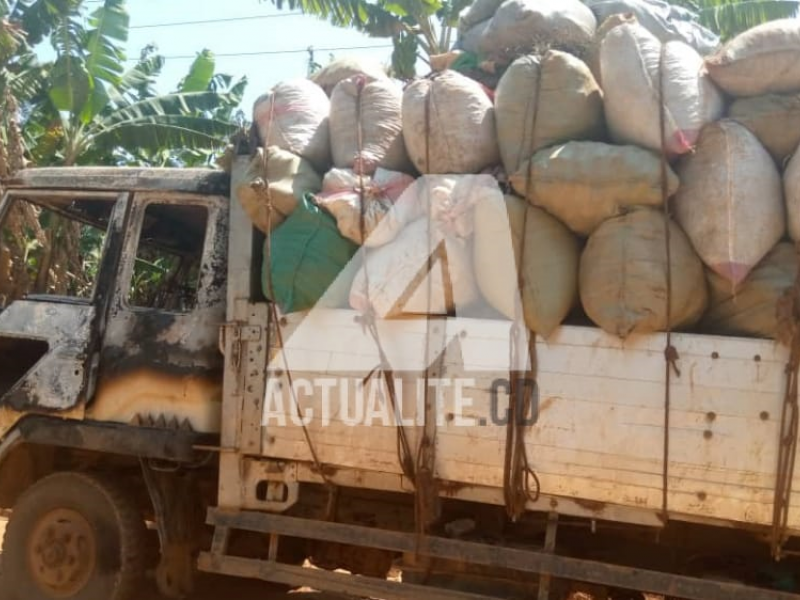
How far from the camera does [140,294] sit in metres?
4.04

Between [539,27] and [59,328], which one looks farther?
[59,328]

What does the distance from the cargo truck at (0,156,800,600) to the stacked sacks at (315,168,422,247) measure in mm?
318

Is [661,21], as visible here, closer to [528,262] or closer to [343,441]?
[528,262]

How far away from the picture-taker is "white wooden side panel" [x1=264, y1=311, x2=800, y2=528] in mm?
2723

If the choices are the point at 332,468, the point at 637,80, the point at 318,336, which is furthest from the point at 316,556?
the point at 637,80

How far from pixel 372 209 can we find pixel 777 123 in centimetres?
141

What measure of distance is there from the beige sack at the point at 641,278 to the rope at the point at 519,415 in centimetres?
24

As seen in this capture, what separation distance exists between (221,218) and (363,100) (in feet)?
2.60

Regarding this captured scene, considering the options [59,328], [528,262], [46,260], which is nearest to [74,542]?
[59,328]

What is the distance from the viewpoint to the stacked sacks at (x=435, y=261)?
121 inches

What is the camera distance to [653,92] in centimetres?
291

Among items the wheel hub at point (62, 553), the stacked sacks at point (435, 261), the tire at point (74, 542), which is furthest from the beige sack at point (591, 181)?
the wheel hub at point (62, 553)

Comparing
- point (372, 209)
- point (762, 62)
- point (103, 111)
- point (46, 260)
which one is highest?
point (103, 111)

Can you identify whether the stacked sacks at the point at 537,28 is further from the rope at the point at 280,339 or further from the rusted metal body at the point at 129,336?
the rusted metal body at the point at 129,336
